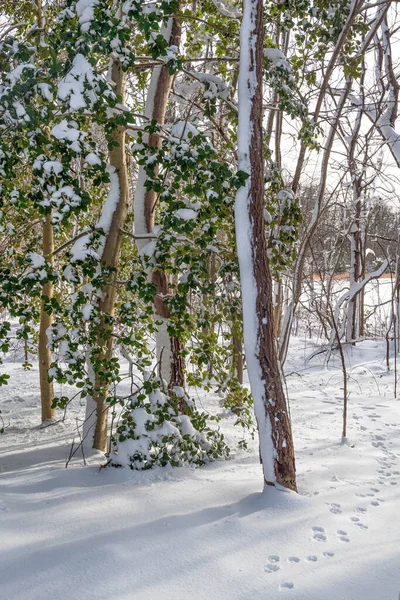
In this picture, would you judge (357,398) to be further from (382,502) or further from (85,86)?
(85,86)

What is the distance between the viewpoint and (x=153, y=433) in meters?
3.59

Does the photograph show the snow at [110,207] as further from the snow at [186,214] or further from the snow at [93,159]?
the snow at [93,159]

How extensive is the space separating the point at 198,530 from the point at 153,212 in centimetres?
275

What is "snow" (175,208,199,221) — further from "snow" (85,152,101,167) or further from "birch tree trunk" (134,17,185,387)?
"birch tree trunk" (134,17,185,387)

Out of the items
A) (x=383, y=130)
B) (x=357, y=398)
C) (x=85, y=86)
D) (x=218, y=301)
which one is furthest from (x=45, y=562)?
(x=383, y=130)

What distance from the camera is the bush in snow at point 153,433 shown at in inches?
141

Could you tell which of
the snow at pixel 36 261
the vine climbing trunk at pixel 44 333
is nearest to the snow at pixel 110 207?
the snow at pixel 36 261

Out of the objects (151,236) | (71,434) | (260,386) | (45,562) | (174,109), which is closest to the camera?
(45,562)

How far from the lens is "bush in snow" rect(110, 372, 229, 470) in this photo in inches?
141

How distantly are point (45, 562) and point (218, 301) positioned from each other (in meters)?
2.12

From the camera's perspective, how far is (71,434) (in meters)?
5.32

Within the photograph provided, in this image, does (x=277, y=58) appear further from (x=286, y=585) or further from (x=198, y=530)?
(x=286, y=585)

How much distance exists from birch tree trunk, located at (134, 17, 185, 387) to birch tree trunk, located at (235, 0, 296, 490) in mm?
1234

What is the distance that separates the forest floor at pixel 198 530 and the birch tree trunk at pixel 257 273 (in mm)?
364
